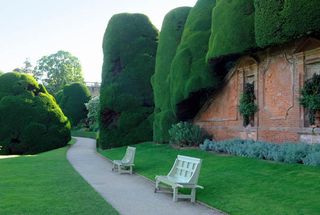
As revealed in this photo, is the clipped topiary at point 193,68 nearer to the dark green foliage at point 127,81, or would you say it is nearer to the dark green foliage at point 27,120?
the dark green foliage at point 127,81

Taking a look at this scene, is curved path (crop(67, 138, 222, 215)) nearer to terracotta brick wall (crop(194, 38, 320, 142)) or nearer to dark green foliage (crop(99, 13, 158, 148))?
terracotta brick wall (crop(194, 38, 320, 142))

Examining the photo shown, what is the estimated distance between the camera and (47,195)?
8.98 metres

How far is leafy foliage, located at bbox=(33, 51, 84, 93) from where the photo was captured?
252 feet

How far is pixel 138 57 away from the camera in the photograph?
27438 millimetres

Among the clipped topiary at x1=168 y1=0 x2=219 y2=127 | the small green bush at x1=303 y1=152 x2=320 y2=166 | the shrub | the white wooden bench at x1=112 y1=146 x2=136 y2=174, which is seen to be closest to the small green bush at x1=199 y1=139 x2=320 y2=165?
the small green bush at x1=303 y1=152 x2=320 y2=166

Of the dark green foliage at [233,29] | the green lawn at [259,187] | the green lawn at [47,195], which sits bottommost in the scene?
the green lawn at [47,195]

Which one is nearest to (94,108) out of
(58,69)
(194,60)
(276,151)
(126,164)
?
(194,60)

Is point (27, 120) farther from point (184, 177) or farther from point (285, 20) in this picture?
point (285, 20)

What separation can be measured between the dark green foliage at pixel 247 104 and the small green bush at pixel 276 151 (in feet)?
3.47

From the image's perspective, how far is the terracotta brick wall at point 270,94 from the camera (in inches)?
513

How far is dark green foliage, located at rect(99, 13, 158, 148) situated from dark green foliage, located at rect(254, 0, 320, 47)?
Result: 49.2ft

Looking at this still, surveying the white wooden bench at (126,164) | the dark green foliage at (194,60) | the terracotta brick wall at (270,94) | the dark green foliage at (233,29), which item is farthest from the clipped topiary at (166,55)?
the white wooden bench at (126,164)

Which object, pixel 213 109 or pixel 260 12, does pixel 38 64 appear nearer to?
pixel 213 109

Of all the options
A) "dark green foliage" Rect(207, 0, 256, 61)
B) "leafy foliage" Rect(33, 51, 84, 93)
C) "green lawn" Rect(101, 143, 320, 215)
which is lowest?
"green lawn" Rect(101, 143, 320, 215)
